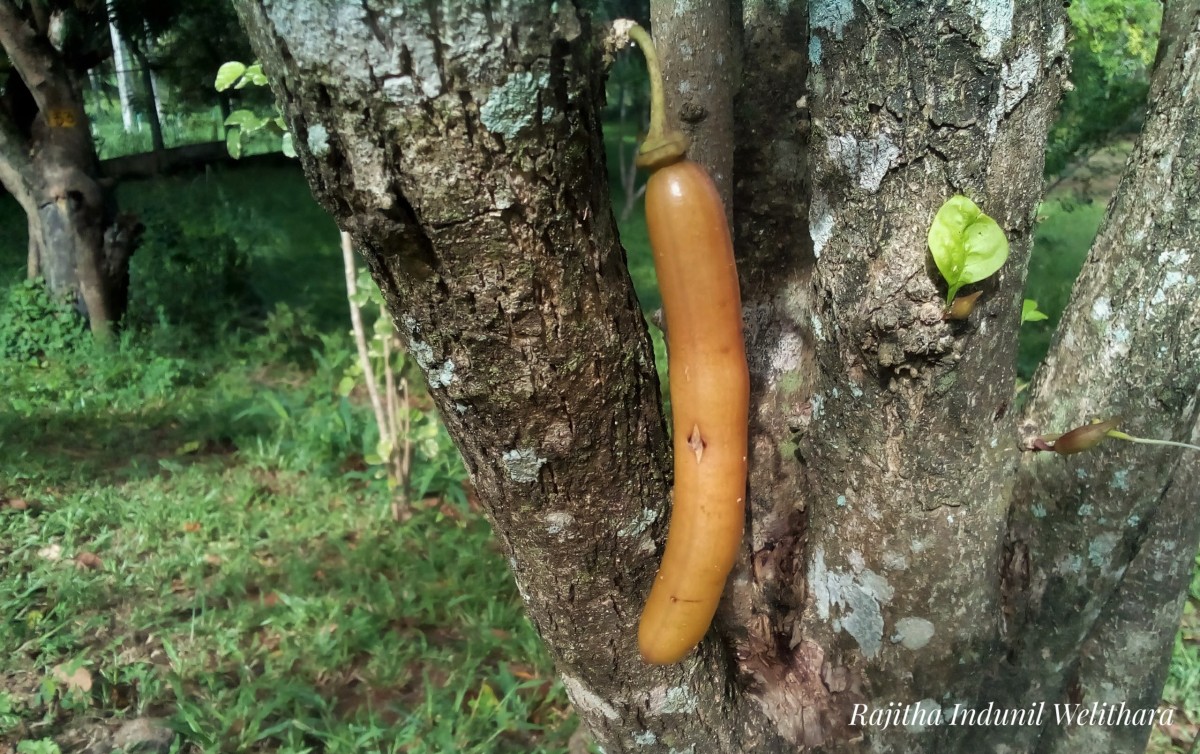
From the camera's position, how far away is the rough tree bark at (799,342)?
Result: 0.82 m

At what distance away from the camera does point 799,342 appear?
4.99 feet

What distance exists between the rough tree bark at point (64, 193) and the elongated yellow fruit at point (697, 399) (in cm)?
496

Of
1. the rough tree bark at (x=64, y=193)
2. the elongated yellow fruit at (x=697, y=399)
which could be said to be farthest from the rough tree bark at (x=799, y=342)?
the rough tree bark at (x=64, y=193)

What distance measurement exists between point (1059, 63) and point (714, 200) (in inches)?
17.3

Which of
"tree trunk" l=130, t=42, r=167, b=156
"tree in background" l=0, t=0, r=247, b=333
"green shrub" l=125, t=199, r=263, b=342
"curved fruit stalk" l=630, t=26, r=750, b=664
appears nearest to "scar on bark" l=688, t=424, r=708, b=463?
"curved fruit stalk" l=630, t=26, r=750, b=664

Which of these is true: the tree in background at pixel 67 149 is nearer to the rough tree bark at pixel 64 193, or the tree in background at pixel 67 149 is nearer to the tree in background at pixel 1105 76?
the rough tree bark at pixel 64 193

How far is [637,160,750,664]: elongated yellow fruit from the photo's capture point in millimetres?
1041

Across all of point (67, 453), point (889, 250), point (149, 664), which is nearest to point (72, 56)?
point (67, 453)

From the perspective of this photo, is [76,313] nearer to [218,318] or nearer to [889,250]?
[218,318]

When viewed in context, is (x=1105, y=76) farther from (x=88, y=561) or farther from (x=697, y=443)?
(x=88, y=561)

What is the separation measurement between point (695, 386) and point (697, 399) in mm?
17

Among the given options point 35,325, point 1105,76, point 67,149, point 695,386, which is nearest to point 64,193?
point 67,149

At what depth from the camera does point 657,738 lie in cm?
141

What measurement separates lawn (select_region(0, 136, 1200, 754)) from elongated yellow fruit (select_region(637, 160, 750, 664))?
4.76ft
